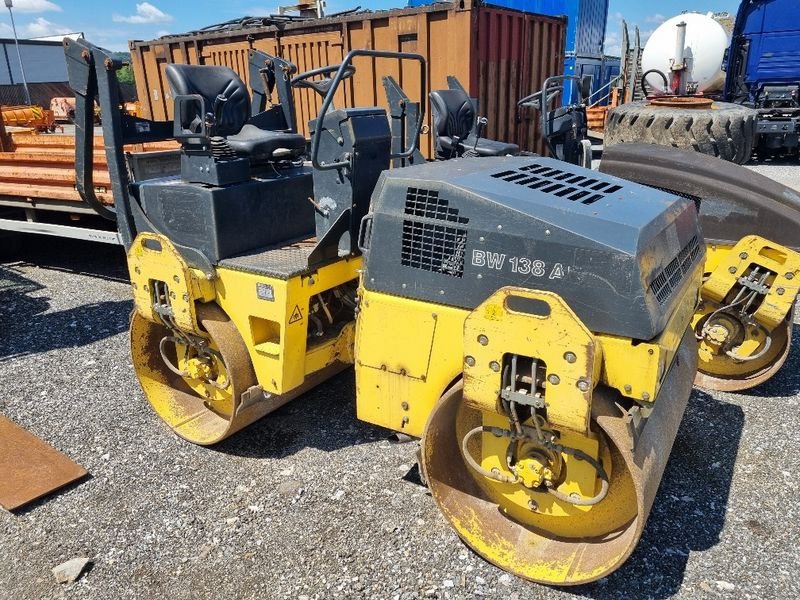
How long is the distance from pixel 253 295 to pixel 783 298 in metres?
2.92

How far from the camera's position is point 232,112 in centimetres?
402

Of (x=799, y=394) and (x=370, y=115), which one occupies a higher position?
(x=370, y=115)

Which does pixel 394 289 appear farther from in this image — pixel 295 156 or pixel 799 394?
pixel 799 394

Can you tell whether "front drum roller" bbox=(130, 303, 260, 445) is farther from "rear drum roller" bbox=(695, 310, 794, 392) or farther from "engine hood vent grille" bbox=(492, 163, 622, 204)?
"rear drum roller" bbox=(695, 310, 794, 392)

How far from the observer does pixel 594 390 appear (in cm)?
230

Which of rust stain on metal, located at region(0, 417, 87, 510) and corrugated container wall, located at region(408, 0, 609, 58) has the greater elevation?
corrugated container wall, located at region(408, 0, 609, 58)

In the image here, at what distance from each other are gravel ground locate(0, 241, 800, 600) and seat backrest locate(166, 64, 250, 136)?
1.79m

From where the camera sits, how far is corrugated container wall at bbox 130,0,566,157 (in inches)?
281

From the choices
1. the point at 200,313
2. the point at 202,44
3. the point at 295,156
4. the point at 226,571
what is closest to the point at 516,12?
the point at 202,44

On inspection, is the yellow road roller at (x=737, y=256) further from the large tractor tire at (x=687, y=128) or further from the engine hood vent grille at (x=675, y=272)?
the large tractor tire at (x=687, y=128)

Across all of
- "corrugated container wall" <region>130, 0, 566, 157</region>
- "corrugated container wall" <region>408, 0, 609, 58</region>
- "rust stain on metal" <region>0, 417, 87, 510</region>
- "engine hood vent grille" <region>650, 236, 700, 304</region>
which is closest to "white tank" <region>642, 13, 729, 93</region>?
"corrugated container wall" <region>408, 0, 609, 58</region>

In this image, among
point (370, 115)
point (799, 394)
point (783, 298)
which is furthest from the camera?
point (799, 394)

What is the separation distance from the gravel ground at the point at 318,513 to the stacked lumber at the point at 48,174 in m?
2.48

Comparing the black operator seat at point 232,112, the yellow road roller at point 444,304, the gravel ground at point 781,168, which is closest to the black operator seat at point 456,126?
the black operator seat at point 232,112
